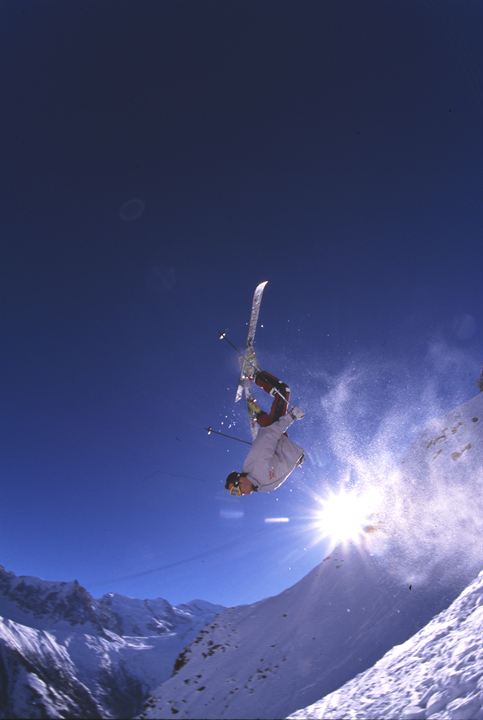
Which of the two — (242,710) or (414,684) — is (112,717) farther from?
(414,684)

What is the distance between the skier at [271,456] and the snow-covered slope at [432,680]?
4066 mm

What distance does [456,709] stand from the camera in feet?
15.7

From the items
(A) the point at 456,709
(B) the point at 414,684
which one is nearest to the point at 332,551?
(B) the point at 414,684

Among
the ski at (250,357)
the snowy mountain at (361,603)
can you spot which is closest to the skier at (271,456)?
the ski at (250,357)

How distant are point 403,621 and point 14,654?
10542 inches

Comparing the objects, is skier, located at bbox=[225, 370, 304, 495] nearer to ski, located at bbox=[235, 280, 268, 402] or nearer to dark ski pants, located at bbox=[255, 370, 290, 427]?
dark ski pants, located at bbox=[255, 370, 290, 427]

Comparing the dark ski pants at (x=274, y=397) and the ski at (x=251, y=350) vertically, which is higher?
the ski at (x=251, y=350)

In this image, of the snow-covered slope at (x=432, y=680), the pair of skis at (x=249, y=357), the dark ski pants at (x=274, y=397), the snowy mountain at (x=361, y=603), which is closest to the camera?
the snow-covered slope at (x=432, y=680)

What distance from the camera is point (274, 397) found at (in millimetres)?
8531

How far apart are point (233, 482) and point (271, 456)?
3.13 ft

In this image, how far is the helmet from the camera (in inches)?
307

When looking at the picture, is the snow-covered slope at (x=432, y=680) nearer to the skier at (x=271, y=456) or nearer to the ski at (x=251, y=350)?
the skier at (x=271, y=456)

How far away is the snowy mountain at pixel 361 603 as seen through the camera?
14586mm

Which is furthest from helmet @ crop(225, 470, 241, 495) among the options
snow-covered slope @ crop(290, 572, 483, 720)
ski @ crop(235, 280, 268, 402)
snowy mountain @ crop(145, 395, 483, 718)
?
snowy mountain @ crop(145, 395, 483, 718)
